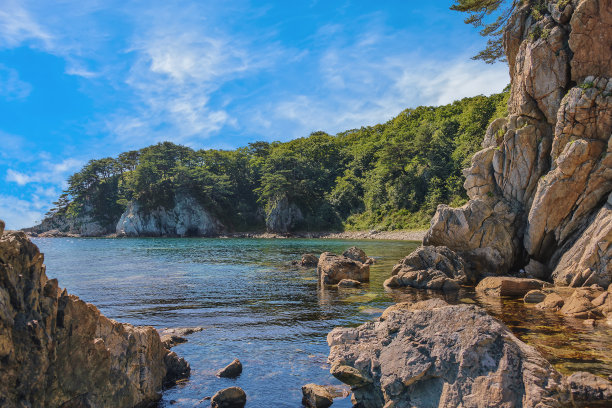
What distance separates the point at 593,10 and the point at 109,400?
2600cm

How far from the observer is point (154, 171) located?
99000 millimetres

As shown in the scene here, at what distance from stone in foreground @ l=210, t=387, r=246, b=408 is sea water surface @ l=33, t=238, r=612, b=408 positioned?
25cm

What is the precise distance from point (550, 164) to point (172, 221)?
91.0 metres

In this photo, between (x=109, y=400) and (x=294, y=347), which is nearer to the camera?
(x=109, y=400)

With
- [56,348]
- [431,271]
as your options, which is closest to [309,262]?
[431,271]

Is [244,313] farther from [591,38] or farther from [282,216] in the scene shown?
[282,216]

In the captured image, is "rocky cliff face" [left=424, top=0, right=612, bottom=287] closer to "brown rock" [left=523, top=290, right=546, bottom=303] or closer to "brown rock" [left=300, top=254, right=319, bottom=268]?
"brown rock" [left=523, top=290, right=546, bottom=303]

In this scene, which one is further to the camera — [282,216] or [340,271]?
[282,216]

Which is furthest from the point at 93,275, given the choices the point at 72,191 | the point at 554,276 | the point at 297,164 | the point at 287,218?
the point at 72,191

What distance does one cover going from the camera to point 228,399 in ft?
25.0

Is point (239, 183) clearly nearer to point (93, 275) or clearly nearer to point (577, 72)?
point (93, 275)

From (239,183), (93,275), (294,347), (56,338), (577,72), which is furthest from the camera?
(239,183)

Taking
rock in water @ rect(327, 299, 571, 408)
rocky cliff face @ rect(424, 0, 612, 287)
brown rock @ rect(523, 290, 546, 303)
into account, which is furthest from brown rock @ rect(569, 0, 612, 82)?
rock in water @ rect(327, 299, 571, 408)

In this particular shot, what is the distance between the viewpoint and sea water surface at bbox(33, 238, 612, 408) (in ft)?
29.2
